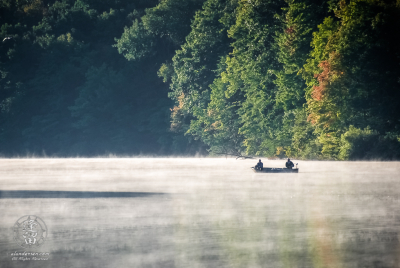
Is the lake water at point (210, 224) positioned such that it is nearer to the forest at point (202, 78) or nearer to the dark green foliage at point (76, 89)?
the forest at point (202, 78)

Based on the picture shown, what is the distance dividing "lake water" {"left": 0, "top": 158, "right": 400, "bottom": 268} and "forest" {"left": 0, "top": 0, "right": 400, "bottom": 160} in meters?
26.0

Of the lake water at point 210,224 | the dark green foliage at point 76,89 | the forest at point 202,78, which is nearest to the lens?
the lake water at point 210,224

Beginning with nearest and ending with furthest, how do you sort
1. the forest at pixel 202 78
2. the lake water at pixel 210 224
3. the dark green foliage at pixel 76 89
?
1. the lake water at pixel 210 224
2. the forest at pixel 202 78
3. the dark green foliage at pixel 76 89

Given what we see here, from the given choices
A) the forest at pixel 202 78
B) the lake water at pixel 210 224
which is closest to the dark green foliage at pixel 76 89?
the forest at pixel 202 78

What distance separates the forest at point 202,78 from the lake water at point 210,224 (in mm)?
26048

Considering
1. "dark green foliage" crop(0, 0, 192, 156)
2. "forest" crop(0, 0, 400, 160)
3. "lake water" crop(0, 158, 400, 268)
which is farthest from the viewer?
"dark green foliage" crop(0, 0, 192, 156)

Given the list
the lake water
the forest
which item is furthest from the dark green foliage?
the lake water

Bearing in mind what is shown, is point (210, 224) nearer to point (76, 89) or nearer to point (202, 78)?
point (202, 78)

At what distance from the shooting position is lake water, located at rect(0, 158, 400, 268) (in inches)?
469

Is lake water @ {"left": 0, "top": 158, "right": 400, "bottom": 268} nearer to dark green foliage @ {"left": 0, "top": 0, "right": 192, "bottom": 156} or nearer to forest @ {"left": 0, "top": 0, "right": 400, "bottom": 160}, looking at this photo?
forest @ {"left": 0, "top": 0, "right": 400, "bottom": 160}

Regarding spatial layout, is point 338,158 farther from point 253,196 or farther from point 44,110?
point 44,110

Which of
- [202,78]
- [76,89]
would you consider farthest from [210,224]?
[76,89]

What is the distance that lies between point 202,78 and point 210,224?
5787 cm

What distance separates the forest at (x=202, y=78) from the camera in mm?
52125
